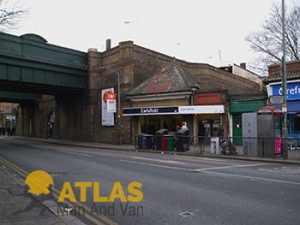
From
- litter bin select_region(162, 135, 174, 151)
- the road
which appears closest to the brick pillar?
litter bin select_region(162, 135, 174, 151)

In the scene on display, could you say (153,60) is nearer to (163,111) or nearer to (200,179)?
(163,111)

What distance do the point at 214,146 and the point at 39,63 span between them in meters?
19.3

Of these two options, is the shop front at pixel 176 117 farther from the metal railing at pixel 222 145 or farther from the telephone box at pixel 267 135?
the telephone box at pixel 267 135

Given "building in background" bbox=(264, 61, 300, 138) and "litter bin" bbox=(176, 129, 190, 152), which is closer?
"litter bin" bbox=(176, 129, 190, 152)

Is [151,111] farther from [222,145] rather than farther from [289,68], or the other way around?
[289,68]

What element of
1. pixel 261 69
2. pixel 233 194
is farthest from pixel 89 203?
pixel 261 69

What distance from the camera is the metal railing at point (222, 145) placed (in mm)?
17484

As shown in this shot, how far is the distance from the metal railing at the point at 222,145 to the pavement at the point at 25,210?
43.4 feet

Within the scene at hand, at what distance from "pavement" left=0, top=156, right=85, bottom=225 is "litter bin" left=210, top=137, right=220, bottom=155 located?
523 inches

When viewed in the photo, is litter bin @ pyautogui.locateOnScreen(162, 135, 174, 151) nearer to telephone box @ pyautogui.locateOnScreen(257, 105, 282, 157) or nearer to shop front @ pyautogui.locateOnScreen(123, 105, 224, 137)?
shop front @ pyautogui.locateOnScreen(123, 105, 224, 137)

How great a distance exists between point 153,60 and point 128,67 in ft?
13.4

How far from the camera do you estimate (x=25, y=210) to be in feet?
21.4

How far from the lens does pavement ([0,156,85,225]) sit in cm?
577

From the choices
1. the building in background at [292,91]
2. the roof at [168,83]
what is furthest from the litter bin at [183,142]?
A: the roof at [168,83]
